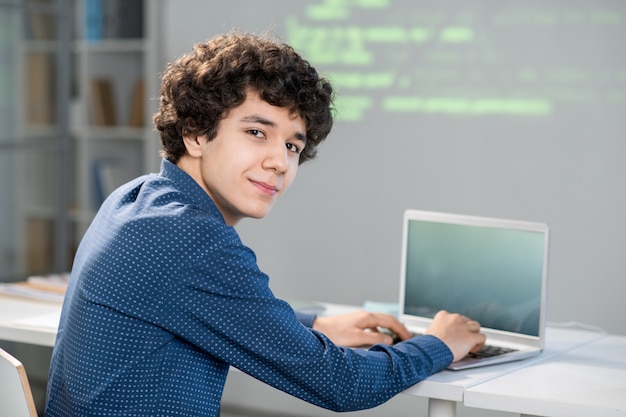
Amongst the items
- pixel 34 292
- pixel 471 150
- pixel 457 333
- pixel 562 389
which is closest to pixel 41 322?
pixel 34 292

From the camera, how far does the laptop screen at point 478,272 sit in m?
2.32

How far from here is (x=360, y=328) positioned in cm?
234

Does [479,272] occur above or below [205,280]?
below

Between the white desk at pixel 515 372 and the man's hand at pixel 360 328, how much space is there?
10.2 inches

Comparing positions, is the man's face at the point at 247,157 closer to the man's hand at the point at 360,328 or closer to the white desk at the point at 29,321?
the man's hand at the point at 360,328

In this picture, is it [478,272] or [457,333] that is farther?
[478,272]

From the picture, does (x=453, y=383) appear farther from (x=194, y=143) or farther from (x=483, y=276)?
(x=194, y=143)

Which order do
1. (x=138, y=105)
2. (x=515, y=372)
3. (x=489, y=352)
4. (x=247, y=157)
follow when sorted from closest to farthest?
1. (x=247, y=157)
2. (x=515, y=372)
3. (x=489, y=352)
4. (x=138, y=105)

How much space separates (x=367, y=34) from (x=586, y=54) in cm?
96

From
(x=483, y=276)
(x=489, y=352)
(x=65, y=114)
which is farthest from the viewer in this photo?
(x=65, y=114)

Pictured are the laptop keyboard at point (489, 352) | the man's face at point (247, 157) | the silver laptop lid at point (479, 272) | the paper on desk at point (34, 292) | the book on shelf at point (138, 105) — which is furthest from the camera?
the book on shelf at point (138, 105)

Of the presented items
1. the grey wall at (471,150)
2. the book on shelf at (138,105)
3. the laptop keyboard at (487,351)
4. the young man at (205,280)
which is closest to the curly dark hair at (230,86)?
the young man at (205,280)

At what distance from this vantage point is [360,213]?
4281mm

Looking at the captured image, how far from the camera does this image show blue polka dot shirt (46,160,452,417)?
5.49 feet
